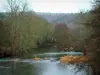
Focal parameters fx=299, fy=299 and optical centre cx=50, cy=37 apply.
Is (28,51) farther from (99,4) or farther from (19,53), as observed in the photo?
(99,4)

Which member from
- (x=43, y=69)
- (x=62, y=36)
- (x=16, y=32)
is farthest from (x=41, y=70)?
(x=62, y=36)

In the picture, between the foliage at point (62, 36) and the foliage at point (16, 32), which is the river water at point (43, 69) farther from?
the foliage at point (62, 36)

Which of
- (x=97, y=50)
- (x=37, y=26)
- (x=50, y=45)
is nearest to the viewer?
(x=97, y=50)

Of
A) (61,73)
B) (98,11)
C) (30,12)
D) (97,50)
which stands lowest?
(61,73)

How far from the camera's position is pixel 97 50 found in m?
20.0

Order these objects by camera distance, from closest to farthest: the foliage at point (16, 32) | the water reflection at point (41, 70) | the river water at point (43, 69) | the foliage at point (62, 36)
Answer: the river water at point (43, 69)
the water reflection at point (41, 70)
the foliage at point (16, 32)
the foliage at point (62, 36)

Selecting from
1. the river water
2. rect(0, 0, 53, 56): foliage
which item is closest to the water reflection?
the river water

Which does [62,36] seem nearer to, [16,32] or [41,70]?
[16,32]

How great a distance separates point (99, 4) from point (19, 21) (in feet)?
148

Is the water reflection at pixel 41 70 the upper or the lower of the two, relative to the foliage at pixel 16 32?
lower

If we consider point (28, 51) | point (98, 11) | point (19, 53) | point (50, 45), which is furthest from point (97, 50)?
point (50, 45)

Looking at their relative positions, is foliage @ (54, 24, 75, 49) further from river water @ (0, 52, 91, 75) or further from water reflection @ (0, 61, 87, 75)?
water reflection @ (0, 61, 87, 75)

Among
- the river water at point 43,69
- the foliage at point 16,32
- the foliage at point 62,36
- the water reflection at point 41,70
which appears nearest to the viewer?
the river water at point 43,69

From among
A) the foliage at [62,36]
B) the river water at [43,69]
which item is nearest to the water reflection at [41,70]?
the river water at [43,69]
